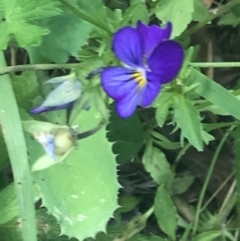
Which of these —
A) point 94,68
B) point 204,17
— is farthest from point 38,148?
point 204,17

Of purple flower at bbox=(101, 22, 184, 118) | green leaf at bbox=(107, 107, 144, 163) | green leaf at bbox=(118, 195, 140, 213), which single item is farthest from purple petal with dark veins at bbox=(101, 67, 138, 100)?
green leaf at bbox=(118, 195, 140, 213)

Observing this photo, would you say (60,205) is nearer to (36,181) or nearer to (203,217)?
(36,181)

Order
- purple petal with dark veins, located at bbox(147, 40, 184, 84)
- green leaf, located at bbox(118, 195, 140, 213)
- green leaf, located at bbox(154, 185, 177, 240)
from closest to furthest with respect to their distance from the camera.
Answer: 1. purple petal with dark veins, located at bbox(147, 40, 184, 84)
2. green leaf, located at bbox(154, 185, 177, 240)
3. green leaf, located at bbox(118, 195, 140, 213)

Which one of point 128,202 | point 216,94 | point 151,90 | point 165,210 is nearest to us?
point 151,90

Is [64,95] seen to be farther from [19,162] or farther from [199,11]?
[199,11]

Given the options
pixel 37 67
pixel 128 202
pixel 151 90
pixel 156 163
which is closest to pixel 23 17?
pixel 37 67

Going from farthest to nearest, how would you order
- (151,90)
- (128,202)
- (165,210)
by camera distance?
(128,202) → (165,210) → (151,90)

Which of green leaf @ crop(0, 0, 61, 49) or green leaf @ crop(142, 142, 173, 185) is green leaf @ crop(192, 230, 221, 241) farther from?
green leaf @ crop(0, 0, 61, 49)
